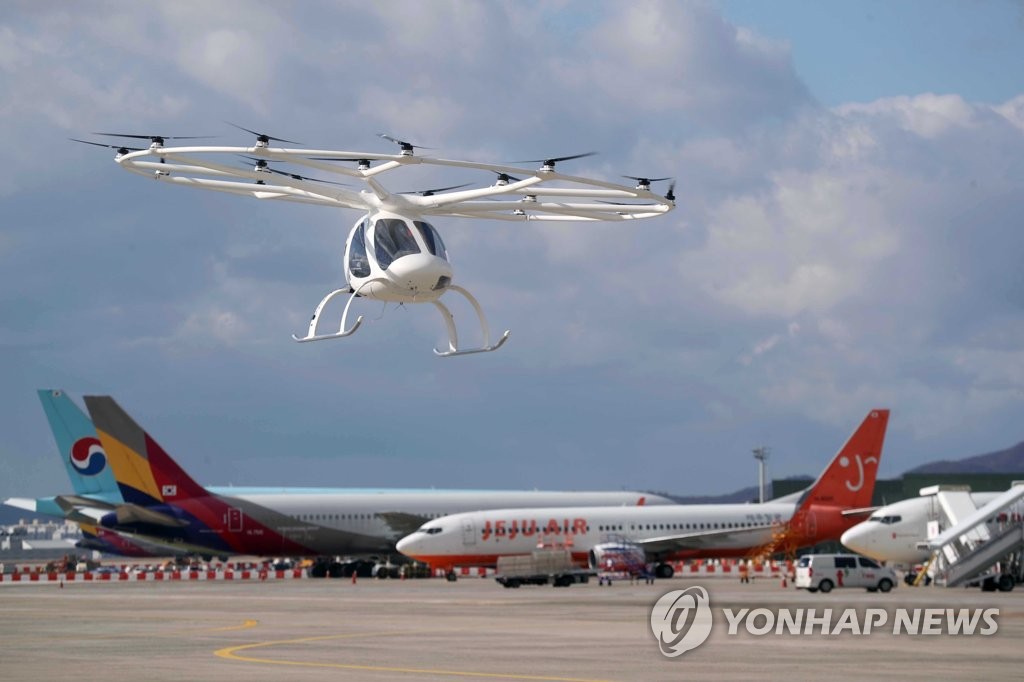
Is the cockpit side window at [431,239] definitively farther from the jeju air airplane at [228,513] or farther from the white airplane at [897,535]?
the jeju air airplane at [228,513]

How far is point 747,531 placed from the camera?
223 feet

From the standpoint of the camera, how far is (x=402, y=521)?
76.8 metres

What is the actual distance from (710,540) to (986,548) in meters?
20.8

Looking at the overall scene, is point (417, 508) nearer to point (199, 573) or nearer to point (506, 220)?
point (199, 573)

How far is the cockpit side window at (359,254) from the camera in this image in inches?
1196

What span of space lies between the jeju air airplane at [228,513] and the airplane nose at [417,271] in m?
45.3

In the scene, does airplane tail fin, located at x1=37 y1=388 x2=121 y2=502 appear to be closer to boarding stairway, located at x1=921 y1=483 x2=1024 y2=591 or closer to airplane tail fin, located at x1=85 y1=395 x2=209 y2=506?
airplane tail fin, located at x1=85 y1=395 x2=209 y2=506

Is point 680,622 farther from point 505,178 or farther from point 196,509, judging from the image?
point 196,509

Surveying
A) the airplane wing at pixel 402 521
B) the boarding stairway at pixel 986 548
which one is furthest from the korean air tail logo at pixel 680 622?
the airplane wing at pixel 402 521

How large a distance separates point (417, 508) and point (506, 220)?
46632 millimetres

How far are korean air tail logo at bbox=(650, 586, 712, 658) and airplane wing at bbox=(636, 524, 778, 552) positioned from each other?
19774 mm

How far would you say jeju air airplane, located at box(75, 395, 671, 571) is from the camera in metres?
72.2

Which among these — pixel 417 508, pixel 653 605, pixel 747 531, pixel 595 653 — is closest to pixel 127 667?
pixel 595 653

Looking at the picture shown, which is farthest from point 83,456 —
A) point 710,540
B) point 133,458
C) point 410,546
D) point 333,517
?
point 710,540
